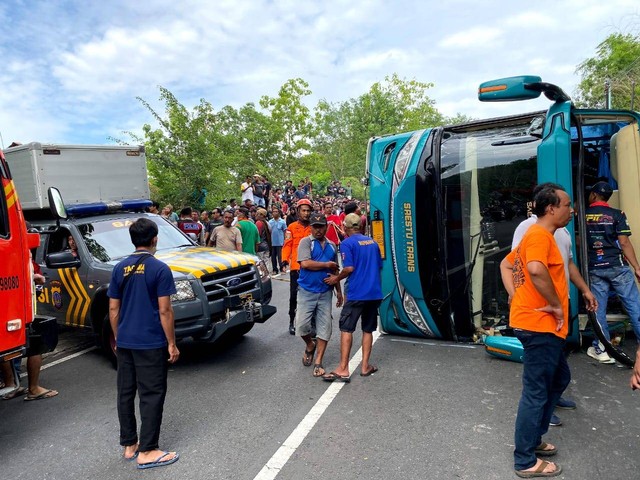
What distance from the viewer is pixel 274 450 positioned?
11.6ft

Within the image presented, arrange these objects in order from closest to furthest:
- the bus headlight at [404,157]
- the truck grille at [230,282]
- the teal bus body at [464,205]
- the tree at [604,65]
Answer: the teal bus body at [464,205]
the truck grille at [230,282]
the bus headlight at [404,157]
the tree at [604,65]

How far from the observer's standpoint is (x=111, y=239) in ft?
20.0

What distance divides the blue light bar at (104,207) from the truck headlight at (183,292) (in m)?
2.23

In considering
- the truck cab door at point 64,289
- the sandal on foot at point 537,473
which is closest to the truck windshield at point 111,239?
the truck cab door at point 64,289

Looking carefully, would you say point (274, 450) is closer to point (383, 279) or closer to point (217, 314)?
point (217, 314)

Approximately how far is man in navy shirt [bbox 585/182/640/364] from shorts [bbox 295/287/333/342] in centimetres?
286

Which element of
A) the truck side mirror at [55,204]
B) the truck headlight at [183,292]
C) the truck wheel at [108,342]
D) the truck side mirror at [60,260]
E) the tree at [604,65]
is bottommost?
the truck wheel at [108,342]

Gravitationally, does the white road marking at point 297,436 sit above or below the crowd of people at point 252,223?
below

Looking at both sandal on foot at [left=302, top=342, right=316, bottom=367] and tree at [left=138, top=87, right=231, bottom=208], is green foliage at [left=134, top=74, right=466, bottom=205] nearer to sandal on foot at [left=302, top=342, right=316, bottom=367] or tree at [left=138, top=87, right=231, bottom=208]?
tree at [left=138, top=87, right=231, bottom=208]

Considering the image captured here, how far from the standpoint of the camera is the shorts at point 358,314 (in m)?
4.96

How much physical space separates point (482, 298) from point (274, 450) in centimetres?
316

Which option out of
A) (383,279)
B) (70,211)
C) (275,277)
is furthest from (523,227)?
(275,277)

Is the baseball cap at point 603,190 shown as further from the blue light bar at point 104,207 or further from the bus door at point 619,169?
the blue light bar at point 104,207

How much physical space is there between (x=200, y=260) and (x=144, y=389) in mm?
2316
